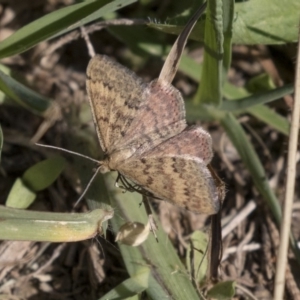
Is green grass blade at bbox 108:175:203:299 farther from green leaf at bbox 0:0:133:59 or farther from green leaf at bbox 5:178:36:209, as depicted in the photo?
green leaf at bbox 0:0:133:59

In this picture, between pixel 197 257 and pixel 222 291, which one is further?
pixel 197 257

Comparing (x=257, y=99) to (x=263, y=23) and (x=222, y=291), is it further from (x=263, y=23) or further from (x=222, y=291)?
(x=222, y=291)

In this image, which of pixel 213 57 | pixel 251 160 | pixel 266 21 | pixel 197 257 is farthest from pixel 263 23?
pixel 197 257

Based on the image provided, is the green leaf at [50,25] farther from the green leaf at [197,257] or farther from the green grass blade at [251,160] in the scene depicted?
the green leaf at [197,257]

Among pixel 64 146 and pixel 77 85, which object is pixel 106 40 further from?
pixel 64 146

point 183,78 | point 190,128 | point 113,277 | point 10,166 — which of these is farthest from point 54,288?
point 183,78

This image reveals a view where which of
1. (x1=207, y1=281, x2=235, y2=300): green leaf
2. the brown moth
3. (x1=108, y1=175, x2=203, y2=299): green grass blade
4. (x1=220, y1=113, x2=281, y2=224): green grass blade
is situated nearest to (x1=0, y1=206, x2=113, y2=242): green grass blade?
the brown moth
